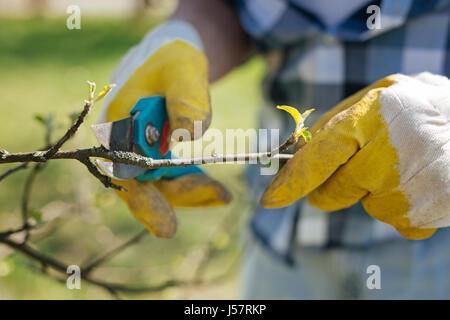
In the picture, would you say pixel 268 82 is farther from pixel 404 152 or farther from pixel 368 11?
pixel 404 152

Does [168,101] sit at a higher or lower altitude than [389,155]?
higher

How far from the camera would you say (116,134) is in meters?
1.00

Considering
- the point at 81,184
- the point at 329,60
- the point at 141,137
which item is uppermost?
the point at 329,60

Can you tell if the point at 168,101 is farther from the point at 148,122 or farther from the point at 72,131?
the point at 72,131

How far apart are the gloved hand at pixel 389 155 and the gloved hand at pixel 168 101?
226 mm

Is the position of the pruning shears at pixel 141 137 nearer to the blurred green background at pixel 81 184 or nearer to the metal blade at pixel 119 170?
the metal blade at pixel 119 170

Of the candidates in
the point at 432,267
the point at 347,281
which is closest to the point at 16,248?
the point at 347,281

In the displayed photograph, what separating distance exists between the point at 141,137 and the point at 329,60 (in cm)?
72

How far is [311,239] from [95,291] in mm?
1557

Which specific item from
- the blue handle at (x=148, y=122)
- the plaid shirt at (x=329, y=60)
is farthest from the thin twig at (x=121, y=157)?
the plaid shirt at (x=329, y=60)

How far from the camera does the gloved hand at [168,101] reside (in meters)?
1.09

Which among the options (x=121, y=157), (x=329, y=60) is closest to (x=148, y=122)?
(x=121, y=157)

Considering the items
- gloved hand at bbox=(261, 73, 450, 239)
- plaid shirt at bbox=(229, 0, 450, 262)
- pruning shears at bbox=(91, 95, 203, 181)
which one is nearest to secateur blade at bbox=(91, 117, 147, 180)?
pruning shears at bbox=(91, 95, 203, 181)

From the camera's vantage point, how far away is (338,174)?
106cm
